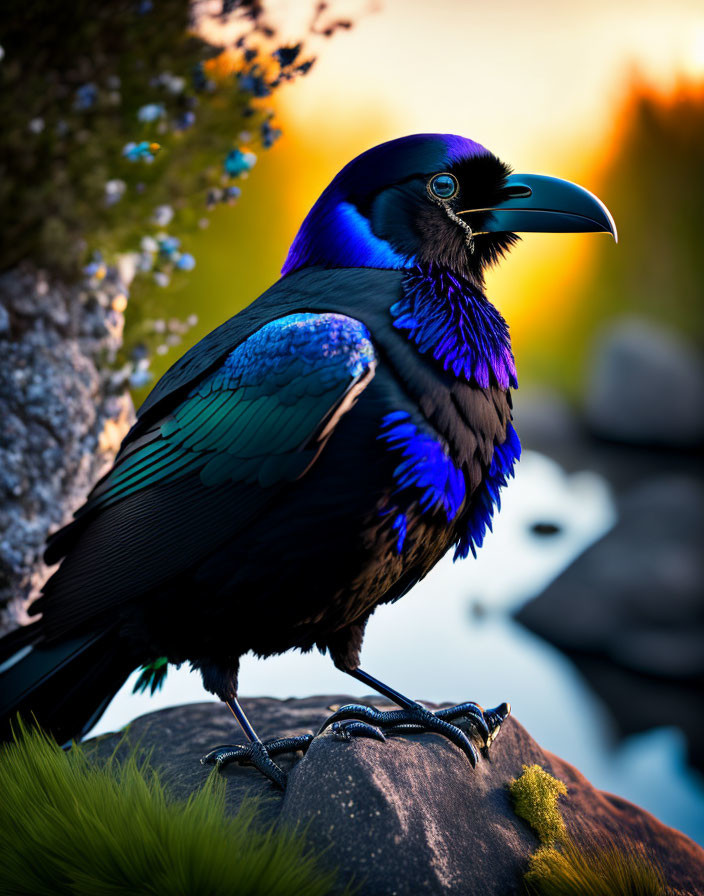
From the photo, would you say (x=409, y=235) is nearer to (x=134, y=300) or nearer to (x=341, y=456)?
(x=341, y=456)

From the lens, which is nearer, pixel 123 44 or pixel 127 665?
pixel 127 665

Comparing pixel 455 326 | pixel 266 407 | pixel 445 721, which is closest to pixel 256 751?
pixel 445 721

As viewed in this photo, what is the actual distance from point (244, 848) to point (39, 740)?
0.75 m

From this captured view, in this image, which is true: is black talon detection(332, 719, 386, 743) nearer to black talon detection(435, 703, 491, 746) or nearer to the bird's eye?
black talon detection(435, 703, 491, 746)

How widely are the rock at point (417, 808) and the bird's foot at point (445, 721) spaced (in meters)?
0.04

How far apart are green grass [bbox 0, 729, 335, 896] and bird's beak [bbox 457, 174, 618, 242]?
177 centimetres

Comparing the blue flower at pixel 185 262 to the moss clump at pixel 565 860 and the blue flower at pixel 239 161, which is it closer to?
the blue flower at pixel 239 161

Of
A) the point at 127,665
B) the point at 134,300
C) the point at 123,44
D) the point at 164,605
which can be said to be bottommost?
the point at 127,665

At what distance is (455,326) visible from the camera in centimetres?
234

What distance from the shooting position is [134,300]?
404 cm

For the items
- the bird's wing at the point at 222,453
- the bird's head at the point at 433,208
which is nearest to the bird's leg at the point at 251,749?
the bird's wing at the point at 222,453

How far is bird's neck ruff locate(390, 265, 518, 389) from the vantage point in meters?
2.29

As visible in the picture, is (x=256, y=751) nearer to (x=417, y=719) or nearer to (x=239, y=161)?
(x=417, y=719)

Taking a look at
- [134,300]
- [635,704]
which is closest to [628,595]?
[635,704]
